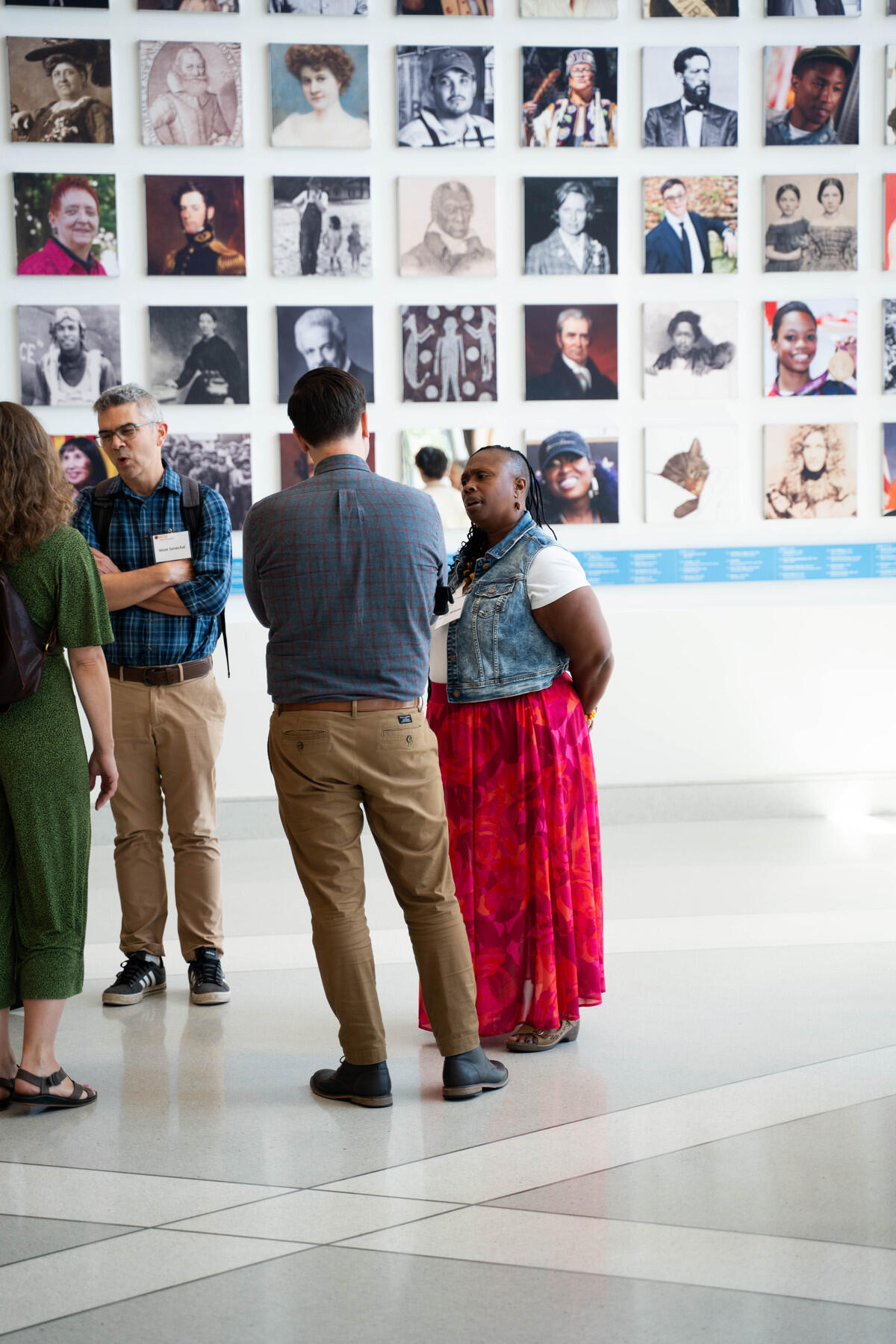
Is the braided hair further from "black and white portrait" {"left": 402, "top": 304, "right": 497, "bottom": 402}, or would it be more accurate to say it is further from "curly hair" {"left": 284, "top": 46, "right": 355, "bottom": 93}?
"curly hair" {"left": 284, "top": 46, "right": 355, "bottom": 93}

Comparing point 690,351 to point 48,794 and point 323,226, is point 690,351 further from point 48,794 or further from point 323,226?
point 48,794

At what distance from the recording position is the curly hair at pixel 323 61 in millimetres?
6738

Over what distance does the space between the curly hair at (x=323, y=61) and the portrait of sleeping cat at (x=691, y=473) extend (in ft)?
8.49

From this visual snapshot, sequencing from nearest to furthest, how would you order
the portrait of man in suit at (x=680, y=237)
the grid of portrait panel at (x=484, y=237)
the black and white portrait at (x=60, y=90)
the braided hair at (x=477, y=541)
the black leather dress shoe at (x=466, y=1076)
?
the black leather dress shoe at (x=466, y=1076) → the braided hair at (x=477, y=541) → the black and white portrait at (x=60, y=90) → the grid of portrait panel at (x=484, y=237) → the portrait of man in suit at (x=680, y=237)

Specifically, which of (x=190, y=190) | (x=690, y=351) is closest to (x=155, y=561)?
(x=190, y=190)

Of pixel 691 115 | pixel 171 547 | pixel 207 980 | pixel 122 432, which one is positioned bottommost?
pixel 207 980

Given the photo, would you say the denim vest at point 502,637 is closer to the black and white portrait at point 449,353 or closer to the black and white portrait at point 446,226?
the black and white portrait at point 449,353

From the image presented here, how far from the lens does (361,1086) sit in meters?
3.42

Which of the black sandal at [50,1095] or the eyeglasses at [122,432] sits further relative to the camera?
the eyeglasses at [122,432]

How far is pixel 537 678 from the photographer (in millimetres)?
3820

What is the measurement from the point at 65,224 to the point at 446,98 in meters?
2.05

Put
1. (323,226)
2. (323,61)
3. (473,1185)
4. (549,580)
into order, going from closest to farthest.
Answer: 1. (473,1185)
2. (549,580)
3. (323,61)
4. (323,226)

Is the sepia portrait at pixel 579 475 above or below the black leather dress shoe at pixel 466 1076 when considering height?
above

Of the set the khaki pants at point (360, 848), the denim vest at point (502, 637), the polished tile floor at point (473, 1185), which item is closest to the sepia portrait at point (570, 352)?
the denim vest at point (502, 637)
